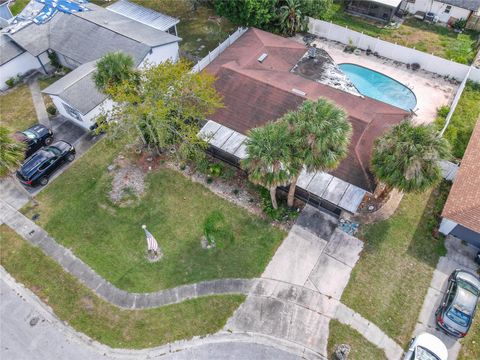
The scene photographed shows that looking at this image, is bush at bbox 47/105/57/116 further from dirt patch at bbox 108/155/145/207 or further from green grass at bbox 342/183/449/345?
green grass at bbox 342/183/449/345

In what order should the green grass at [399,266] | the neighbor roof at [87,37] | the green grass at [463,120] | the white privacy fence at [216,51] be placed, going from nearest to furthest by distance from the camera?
the green grass at [399,266]
the green grass at [463,120]
the neighbor roof at [87,37]
the white privacy fence at [216,51]

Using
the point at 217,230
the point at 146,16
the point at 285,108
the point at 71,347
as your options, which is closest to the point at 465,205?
the point at 285,108

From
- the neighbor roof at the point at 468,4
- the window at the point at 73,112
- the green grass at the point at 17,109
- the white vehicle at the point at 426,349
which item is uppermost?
the neighbor roof at the point at 468,4

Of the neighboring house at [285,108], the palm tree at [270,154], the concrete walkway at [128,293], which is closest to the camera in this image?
the palm tree at [270,154]

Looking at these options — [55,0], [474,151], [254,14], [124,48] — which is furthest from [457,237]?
[55,0]

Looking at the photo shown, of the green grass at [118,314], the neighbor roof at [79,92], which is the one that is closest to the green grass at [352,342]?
the green grass at [118,314]

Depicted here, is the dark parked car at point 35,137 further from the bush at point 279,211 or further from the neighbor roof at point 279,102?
the bush at point 279,211
